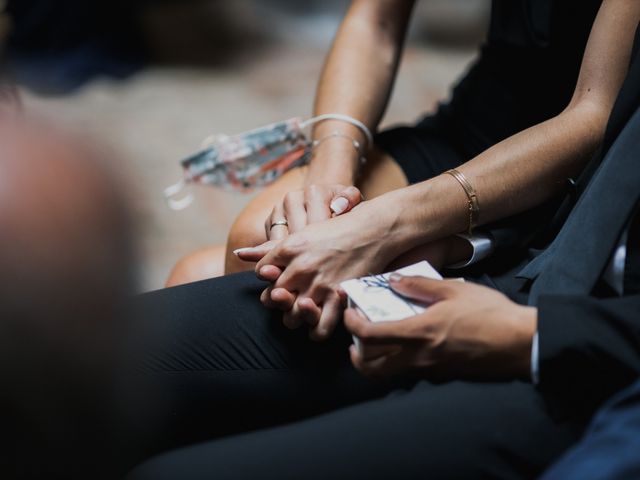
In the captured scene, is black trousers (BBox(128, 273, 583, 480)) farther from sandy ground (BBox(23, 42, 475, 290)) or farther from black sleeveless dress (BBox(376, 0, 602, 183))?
sandy ground (BBox(23, 42, 475, 290))

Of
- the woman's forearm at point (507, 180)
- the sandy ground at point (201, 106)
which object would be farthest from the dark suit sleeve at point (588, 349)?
the sandy ground at point (201, 106)

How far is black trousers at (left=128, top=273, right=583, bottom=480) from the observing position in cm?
74

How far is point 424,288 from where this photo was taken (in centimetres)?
83

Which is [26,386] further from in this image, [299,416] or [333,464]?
[299,416]

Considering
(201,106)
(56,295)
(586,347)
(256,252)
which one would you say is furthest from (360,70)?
(201,106)

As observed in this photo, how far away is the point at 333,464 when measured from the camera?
750 mm

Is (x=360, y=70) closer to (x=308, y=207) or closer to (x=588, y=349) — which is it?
(x=308, y=207)

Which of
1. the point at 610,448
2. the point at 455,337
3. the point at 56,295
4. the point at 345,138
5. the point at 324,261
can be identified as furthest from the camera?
the point at 345,138

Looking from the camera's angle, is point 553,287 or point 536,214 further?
point 536,214

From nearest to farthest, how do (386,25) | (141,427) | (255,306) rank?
(141,427) → (255,306) → (386,25)

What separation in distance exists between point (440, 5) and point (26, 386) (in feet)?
9.42

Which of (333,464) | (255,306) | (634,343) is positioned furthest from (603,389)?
(255,306)

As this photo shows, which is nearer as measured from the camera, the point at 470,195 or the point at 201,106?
the point at 470,195

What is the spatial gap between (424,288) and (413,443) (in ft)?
0.57
